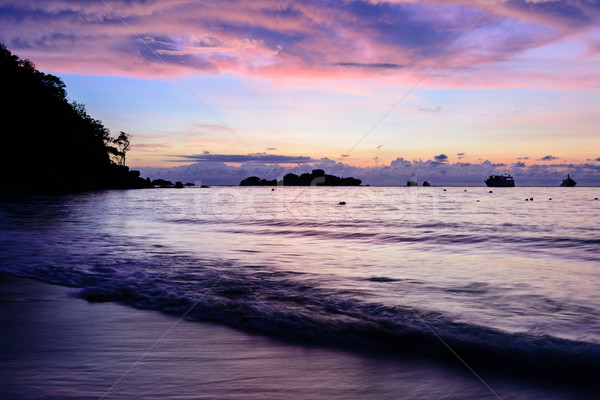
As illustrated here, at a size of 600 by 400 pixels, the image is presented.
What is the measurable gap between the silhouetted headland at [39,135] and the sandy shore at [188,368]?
177ft

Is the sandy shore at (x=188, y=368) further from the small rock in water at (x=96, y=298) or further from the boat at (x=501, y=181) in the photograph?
the boat at (x=501, y=181)

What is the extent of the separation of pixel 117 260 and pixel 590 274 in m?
11.0

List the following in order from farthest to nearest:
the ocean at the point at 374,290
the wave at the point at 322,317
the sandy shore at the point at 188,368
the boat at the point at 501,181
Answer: the boat at the point at 501,181, the ocean at the point at 374,290, the wave at the point at 322,317, the sandy shore at the point at 188,368

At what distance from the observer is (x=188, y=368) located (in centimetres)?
355

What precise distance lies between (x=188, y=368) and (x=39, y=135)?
61170mm

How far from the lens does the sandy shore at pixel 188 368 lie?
3.13 m

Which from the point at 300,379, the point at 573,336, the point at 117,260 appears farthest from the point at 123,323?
the point at 573,336

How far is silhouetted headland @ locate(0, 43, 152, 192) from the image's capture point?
48469mm

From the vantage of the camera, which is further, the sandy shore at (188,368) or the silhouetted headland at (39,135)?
the silhouetted headland at (39,135)

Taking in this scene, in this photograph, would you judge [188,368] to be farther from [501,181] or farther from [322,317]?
[501,181]

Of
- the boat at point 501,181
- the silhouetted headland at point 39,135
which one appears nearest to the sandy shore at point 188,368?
the silhouetted headland at point 39,135

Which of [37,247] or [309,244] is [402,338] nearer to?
[309,244]

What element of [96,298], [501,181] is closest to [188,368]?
[96,298]

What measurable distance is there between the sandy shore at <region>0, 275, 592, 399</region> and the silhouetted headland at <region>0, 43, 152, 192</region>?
54.0 meters
